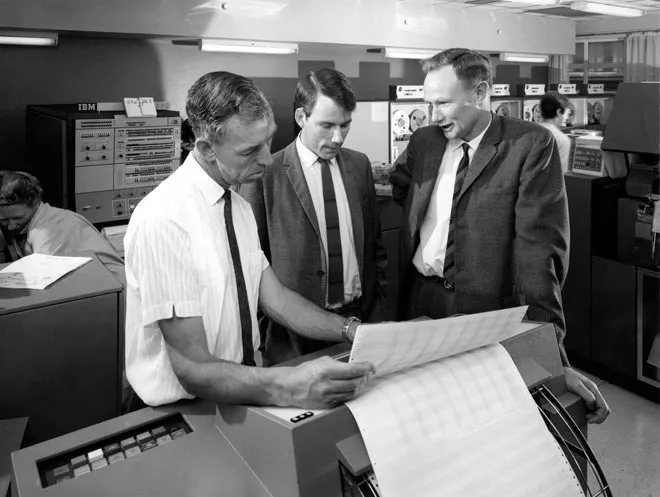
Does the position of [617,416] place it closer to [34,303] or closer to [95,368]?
[95,368]

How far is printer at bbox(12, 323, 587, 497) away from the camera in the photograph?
744 mm

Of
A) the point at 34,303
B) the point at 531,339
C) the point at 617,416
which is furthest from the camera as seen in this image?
the point at 617,416

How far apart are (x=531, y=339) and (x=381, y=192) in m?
2.98

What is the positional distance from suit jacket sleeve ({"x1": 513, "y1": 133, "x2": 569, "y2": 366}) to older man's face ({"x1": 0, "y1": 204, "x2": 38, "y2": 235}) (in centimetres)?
246

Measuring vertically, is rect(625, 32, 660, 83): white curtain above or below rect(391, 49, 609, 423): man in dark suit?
above

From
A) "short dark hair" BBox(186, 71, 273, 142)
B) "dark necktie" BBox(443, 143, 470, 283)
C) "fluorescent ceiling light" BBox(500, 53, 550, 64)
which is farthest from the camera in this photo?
"fluorescent ceiling light" BBox(500, 53, 550, 64)

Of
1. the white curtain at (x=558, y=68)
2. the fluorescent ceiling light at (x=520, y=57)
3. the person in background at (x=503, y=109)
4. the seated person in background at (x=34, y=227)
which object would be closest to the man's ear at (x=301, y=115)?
the seated person in background at (x=34, y=227)

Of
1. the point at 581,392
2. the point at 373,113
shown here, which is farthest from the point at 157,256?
the point at 373,113

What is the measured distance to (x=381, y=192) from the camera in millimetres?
3938

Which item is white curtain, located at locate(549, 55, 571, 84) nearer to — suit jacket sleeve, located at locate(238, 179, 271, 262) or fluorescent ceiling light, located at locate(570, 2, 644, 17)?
fluorescent ceiling light, located at locate(570, 2, 644, 17)

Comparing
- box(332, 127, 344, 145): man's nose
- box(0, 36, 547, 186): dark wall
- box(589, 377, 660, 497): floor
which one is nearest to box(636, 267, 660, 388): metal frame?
box(589, 377, 660, 497): floor

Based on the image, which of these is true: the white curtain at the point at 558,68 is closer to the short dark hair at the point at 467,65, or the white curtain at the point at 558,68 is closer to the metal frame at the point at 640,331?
the metal frame at the point at 640,331

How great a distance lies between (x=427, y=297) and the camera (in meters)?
2.24

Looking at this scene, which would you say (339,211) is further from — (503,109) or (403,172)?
(503,109)
